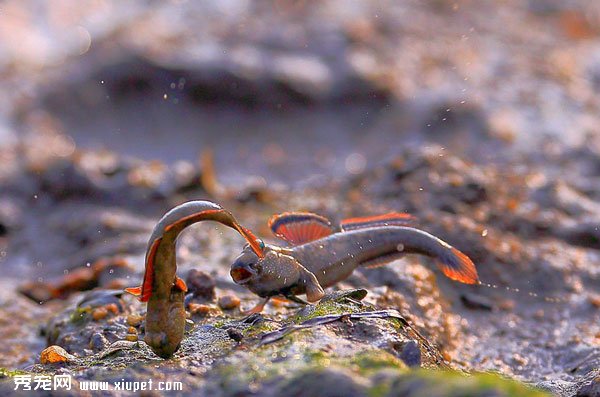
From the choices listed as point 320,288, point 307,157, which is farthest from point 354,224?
point 307,157

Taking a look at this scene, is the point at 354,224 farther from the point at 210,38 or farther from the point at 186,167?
the point at 210,38

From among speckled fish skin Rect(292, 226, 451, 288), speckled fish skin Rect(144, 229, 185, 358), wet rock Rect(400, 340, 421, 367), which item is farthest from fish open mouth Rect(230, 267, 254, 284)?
wet rock Rect(400, 340, 421, 367)

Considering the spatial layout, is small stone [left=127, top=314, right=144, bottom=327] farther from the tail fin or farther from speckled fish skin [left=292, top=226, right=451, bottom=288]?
the tail fin

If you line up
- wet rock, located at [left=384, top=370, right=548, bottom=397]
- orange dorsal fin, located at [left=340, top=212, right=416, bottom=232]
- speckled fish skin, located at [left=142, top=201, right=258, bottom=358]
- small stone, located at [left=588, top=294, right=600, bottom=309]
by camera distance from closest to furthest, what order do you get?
wet rock, located at [left=384, top=370, right=548, bottom=397] < speckled fish skin, located at [left=142, top=201, right=258, bottom=358] < orange dorsal fin, located at [left=340, top=212, right=416, bottom=232] < small stone, located at [left=588, top=294, right=600, bottom=309]

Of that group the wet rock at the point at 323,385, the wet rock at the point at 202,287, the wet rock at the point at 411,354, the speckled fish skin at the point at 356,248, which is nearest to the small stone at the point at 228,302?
the wet rock at the point at 202,287

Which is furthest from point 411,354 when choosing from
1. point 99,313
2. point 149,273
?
point 99,313

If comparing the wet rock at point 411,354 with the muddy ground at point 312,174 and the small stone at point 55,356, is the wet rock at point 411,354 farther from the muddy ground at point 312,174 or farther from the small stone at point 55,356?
the small stone at point 55,356

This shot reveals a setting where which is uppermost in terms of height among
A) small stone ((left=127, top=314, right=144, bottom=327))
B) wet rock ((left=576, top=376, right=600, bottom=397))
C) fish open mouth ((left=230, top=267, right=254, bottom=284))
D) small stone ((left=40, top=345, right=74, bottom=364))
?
fish open mouth ((left=230, top=267, right=254, bottom=284))
